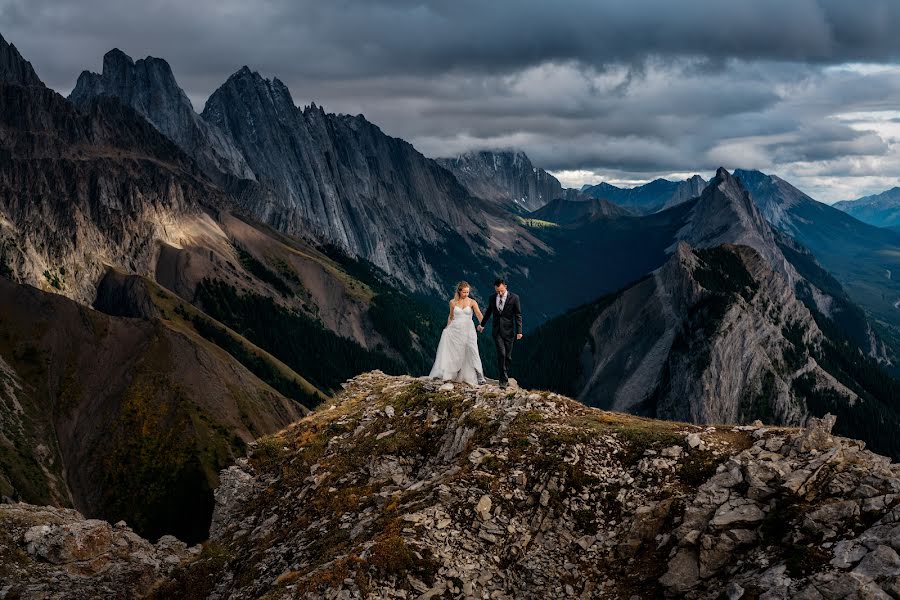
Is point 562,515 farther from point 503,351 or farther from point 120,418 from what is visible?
point 120,418

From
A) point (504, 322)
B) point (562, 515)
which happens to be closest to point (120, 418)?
point (504, 322)

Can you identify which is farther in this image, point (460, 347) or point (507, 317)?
point (460, 347)

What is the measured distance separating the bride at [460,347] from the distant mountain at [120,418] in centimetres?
13913

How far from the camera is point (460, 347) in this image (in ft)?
124

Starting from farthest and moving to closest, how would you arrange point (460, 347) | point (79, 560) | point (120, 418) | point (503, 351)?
point (120, 418)
point (79, 560)
point (460, 347)
point (503, 351)

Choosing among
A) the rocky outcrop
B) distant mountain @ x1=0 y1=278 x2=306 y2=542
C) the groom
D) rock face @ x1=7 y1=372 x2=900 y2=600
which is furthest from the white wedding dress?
distant mountain @ x1=0 y1=278 x2=306 y2=542

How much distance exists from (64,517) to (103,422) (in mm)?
143999

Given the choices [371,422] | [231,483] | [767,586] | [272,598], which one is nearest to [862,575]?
[767,586]

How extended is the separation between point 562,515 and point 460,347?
1478cm

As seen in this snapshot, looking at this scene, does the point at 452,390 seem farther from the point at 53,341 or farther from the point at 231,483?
the point at 53,341

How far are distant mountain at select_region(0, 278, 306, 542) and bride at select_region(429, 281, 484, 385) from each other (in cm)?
13913

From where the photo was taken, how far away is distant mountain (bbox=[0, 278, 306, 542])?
160m

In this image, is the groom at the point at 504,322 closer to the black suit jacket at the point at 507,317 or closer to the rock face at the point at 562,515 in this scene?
the black suit jacket at the point at 507,317

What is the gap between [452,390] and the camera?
118ft
